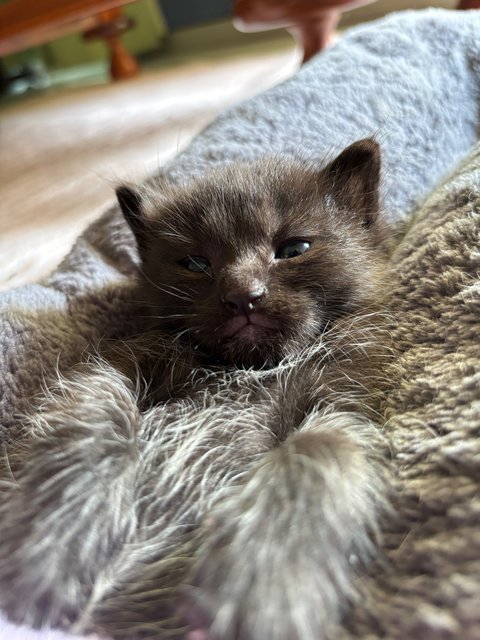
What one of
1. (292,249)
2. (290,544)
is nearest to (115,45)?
(292,249)

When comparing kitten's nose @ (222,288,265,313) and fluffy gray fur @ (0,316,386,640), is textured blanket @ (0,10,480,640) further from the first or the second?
kitten's nose @ (222,288,265,313)

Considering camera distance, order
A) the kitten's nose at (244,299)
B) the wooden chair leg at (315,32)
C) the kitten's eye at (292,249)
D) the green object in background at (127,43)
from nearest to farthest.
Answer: the kitten's nose at (244,299) → the kitten's eye at (292,249) → the wooden chair leg at (315,32) → the green object in background at (127,43)

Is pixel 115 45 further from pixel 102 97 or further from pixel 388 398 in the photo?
pixel 388 398

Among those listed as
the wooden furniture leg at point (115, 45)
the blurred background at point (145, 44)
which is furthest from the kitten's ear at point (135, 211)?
the blurred background at point (145, 44)

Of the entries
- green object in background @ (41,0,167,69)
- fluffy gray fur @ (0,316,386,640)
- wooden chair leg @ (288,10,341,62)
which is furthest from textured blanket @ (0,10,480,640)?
green object in background @ (41,0,167,69)

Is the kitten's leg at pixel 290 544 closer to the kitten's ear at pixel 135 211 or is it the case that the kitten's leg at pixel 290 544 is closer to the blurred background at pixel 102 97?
the kitten's ear at pixel 135 211

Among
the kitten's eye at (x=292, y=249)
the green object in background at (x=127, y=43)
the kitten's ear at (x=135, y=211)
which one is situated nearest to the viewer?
the kitten's eye at (x=292, y=249)
